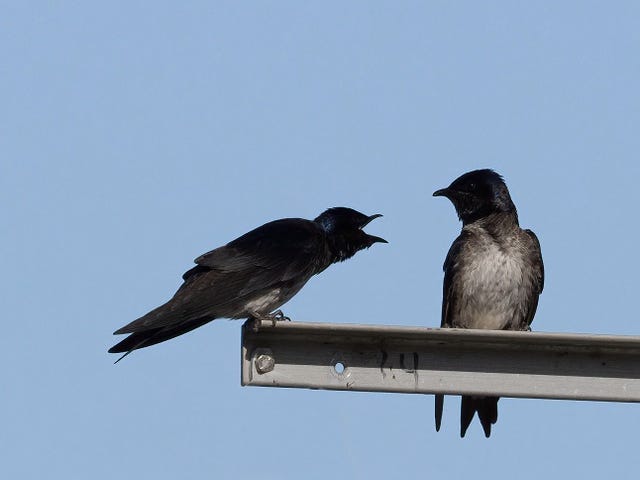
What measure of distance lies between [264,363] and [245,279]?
10.6ft

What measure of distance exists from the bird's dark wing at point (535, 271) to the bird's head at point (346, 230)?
1299 millimetres

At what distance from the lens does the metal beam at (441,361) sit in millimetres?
4523

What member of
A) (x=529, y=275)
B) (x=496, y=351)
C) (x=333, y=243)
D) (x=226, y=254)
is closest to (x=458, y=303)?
(x=529, y=275)

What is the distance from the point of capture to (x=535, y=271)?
28.6 ft

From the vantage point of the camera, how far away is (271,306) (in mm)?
7988

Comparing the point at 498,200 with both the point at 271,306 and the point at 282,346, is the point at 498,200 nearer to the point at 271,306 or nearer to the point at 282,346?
the point at 271,306

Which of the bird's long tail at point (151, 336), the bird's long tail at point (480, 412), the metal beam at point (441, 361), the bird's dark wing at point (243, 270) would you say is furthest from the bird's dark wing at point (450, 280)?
the metal beam at point (441, 361)

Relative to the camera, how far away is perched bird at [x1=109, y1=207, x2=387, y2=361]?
6.91 metres

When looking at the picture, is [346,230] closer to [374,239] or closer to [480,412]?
[374,239]

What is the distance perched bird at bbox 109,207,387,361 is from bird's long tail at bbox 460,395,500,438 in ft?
4.29

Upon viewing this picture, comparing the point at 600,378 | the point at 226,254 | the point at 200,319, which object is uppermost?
the point at 226,254

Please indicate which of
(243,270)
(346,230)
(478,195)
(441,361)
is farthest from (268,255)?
(441,361)

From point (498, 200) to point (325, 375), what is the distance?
467 centimetres

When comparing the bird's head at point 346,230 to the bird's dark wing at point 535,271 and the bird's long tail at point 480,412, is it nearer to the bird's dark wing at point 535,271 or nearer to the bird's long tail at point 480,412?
the bird's dark wing at point 535,271
